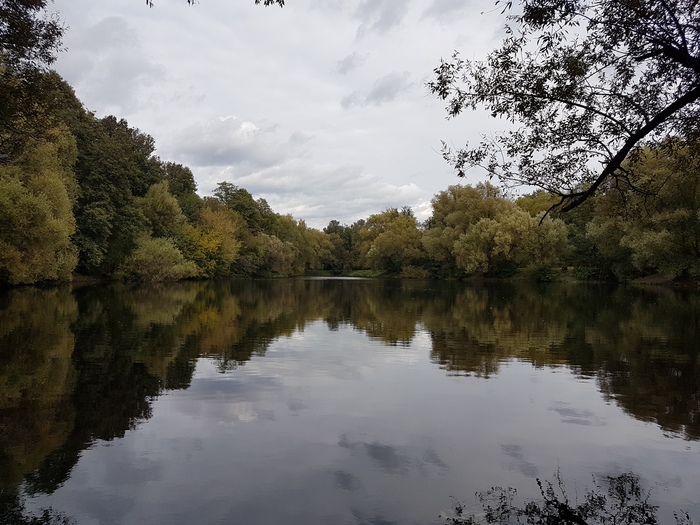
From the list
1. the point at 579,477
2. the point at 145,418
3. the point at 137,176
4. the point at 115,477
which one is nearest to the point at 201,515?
the point at 115,477

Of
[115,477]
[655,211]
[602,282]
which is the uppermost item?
[655,211]

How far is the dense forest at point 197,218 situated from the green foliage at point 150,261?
0.14m

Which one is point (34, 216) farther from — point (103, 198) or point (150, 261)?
point (150, 261)

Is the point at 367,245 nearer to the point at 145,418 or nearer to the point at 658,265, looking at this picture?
the point at 658,265

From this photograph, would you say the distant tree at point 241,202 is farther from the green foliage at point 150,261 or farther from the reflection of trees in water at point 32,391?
the reflection of trees in water at point 32,391

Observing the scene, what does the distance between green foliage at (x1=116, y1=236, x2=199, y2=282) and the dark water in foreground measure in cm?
3234

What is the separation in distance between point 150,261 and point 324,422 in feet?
145

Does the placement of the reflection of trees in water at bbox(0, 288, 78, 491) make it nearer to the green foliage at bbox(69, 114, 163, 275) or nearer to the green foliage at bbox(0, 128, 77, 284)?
the green foliage at bbox(0, 128, 77, 284)

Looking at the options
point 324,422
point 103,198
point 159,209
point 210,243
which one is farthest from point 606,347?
point 210,243

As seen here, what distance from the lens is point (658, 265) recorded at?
43.2m

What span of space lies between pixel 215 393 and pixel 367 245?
293 feet

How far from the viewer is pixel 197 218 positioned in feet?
217

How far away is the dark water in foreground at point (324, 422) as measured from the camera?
16.7ft

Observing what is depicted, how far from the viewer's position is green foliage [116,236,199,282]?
47.2 m
